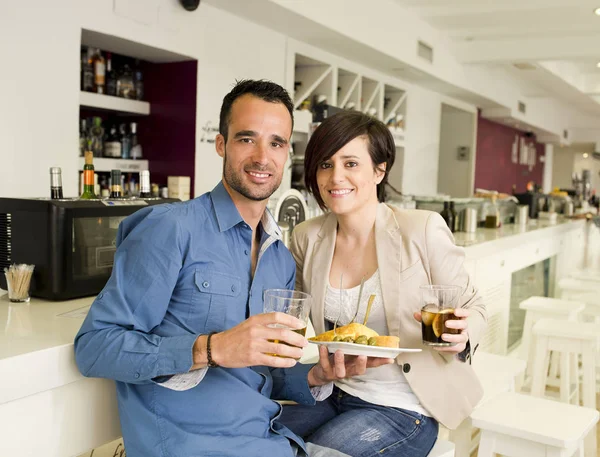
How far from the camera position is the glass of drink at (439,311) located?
1.67m

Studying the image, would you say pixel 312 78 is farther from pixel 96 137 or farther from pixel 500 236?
pixel 500 236

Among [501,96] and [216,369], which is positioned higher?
[501,96]

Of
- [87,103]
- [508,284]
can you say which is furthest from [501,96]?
[87,103]

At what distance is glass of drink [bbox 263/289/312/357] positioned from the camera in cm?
137

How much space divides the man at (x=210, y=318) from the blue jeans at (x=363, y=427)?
0.45ft

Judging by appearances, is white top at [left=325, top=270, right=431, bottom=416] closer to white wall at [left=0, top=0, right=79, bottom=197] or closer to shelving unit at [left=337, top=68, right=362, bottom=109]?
white wall at [left=0, top=0, right=79, bottom=197]

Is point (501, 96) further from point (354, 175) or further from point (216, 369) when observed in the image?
point (216, 369)

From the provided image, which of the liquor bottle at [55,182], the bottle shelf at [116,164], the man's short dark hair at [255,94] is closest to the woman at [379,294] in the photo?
the man's short dark hair at [255,94]

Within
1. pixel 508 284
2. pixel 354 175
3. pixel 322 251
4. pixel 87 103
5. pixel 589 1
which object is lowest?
pixel 508 284

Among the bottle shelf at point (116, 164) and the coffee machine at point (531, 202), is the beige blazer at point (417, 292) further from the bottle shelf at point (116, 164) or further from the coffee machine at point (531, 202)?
the coffee machine at point (531, 202)

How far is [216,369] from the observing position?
149cm

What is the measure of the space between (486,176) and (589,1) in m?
5.87

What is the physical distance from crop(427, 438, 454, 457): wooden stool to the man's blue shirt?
19.5 inches

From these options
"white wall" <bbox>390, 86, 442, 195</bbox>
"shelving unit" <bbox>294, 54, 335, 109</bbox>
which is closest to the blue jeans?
"shelving unit" <bbox>294, 54, 335, 109</bbox>
